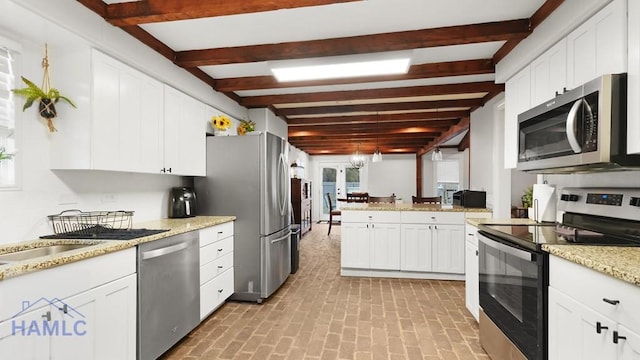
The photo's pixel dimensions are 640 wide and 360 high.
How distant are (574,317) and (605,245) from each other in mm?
442

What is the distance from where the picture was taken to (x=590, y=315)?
1.23 metres

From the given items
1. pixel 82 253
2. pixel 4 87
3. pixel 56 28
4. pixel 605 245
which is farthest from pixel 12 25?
pixel 605 245

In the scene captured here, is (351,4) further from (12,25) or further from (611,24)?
(12,25)

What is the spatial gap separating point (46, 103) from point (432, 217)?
3.92m

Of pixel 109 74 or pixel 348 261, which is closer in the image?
pixel 109 74

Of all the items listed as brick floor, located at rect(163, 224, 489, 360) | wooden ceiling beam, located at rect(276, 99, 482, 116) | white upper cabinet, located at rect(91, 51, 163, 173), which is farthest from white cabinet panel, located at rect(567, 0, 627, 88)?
white upper cabinet, located at rect(91, 51, 163, 173)

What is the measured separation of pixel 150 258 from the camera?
1988mm

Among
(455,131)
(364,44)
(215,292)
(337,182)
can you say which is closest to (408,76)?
(364,44)

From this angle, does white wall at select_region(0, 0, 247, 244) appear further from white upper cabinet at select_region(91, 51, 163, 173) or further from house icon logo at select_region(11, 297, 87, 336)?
house icon logo at select_region(11, 297, 87, 336)

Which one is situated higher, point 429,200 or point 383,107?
point 383,107

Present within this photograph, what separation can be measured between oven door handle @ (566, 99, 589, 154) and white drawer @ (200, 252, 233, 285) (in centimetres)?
280

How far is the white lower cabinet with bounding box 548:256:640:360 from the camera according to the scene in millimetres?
1054

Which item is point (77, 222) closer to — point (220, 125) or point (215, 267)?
point (215, 267)

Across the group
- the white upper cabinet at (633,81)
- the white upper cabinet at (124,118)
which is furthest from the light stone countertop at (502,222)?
the white upper cabinet at (124,118)
